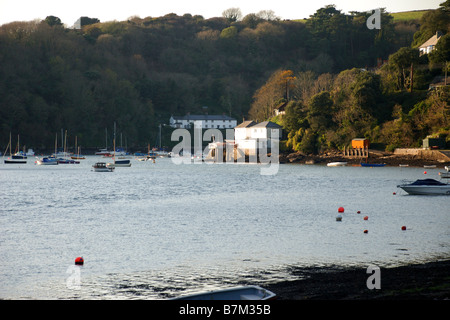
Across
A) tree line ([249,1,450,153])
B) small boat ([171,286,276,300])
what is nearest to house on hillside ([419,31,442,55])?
tree line ([249,1,450,153])

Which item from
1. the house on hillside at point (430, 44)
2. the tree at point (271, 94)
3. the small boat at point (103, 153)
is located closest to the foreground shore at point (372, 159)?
the tree at point (271, 94)

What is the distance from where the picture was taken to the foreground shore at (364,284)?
1477 cm

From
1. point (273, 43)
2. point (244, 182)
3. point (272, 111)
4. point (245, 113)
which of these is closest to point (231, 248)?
point (244, 182)

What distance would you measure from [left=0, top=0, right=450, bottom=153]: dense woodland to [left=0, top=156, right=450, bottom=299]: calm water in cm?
5427

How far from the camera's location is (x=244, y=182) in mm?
64062

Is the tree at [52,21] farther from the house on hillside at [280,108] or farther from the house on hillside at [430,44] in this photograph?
the house on hillside at [430,44]

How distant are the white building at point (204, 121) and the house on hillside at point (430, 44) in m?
75.5

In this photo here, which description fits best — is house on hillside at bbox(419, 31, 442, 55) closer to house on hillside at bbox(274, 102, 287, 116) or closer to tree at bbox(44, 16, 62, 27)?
house on hillside at bbox(274, 102, 287, 116)

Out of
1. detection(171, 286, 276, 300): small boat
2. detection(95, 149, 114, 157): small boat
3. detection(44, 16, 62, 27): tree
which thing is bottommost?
detection(171, 286, 276, 300): small boat

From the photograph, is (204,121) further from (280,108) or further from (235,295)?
(235,295)

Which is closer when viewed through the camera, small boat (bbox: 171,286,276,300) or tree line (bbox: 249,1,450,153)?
small boat (bbox: 171,286,276,300)

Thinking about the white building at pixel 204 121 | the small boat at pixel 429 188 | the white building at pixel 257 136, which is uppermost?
the white building at pixel 204 121

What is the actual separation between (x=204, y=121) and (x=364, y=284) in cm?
15953

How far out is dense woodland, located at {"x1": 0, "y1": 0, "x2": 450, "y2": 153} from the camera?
9938cm
